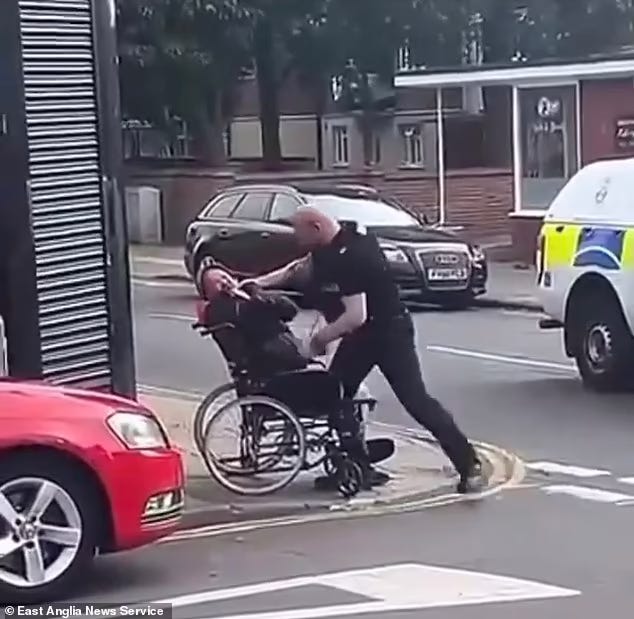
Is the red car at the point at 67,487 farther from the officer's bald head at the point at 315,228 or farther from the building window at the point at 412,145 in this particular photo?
the building window at the point at 412,145

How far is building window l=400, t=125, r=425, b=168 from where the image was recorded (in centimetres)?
4816

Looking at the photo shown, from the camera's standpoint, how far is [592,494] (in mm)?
11188

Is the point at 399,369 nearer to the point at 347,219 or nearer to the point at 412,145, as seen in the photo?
the point at 347,219

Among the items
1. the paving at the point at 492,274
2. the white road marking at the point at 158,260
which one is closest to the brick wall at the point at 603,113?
the paving at the point at 492,274

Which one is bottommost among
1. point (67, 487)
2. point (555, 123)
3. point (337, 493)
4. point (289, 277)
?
point (337, 493)

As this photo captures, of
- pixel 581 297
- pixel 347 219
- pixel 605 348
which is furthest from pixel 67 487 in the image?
pixel 347 219

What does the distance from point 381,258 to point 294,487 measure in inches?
59.7

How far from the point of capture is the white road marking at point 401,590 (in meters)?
8.11

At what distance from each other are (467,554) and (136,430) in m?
1.84

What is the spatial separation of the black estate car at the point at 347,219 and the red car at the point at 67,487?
15318 mm

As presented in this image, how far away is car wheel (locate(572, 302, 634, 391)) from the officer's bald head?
5502mm

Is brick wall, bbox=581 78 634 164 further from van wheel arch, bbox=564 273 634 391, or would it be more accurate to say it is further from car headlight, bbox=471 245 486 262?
van wheel arch, bbox=564 273 634 391

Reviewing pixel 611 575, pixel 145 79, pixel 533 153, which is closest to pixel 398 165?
pixel 145 79

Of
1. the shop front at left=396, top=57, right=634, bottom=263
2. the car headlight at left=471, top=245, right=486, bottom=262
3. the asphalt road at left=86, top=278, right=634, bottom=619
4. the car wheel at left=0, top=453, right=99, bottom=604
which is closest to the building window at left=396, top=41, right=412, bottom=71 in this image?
the shop front at left=396, top=57, right=634, bottom=263
